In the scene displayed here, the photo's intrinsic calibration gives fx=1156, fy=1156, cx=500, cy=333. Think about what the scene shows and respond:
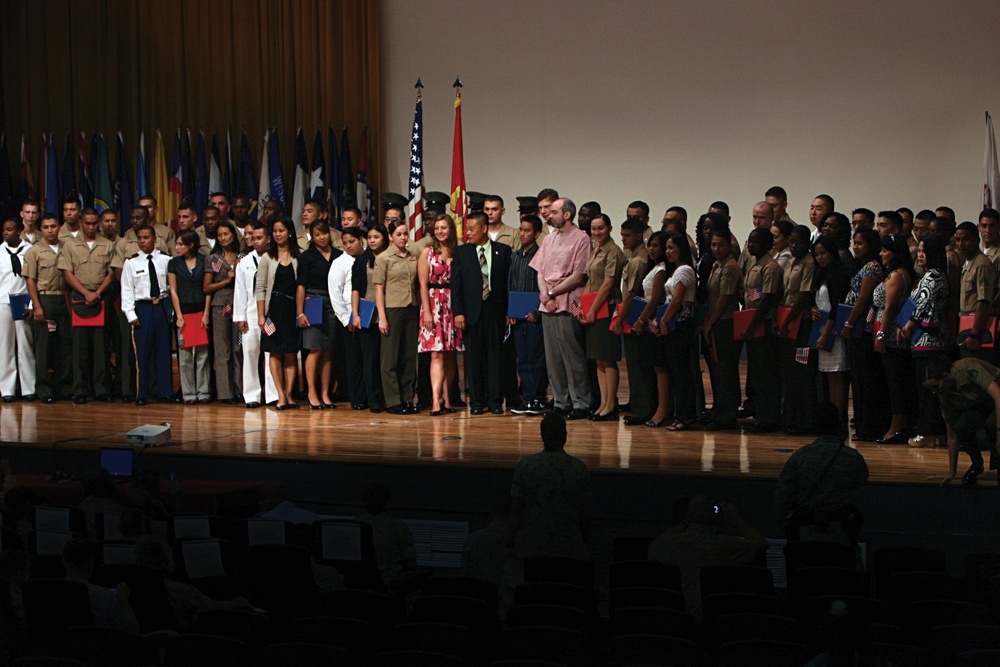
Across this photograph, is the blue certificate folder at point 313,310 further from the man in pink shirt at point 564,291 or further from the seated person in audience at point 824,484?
the seated person in audience at point 824,484

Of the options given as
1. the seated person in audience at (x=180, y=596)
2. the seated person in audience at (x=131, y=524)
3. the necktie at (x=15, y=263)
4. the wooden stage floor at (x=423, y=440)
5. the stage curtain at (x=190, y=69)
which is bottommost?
the seated person in audience at (x=180, y=596)

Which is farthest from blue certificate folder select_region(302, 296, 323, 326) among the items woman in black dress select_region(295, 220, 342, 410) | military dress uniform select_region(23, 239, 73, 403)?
military dress uniform select_region(23, 239, 73, 403)

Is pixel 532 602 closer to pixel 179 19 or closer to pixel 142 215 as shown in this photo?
pixel 142 215

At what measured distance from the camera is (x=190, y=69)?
1282cm

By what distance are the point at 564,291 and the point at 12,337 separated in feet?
15.7

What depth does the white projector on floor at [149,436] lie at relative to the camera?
7266 millimetres

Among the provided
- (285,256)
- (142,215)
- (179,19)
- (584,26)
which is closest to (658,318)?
(285,256)

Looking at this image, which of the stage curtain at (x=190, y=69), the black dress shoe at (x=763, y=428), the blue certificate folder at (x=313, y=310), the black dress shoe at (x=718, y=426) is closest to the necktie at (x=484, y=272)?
the blue certificate folder at (x=313, y=310)

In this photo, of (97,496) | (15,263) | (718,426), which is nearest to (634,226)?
(718,426)

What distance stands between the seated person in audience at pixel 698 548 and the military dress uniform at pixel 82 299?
5969 mm

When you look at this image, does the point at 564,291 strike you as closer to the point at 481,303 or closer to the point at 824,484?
the point at 481,303

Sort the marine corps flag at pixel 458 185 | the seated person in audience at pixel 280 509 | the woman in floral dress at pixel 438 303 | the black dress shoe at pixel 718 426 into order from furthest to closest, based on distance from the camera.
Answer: the marine corps flag at pixel 458 185, the woman in floral dress at pixel 438 303, the black dress shoe at pixel 718 426, the seated person in audience at pixel 280 509

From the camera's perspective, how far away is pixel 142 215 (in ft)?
30.3

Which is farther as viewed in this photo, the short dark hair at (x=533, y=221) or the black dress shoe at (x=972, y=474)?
the short dark hair at (x=533, y=221)
